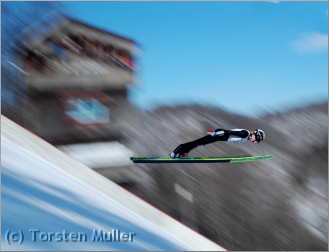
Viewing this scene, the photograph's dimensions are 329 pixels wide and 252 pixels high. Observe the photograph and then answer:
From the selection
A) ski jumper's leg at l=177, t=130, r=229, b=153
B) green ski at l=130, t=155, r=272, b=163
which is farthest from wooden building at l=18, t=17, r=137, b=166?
ski jumper's leg at l=177, t=130, r=229, b=153

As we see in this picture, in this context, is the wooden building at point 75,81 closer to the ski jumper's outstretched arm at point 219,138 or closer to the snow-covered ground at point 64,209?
the snow-covered ground at point 64,209

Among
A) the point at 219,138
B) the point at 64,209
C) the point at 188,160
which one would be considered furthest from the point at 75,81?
the point at 219,138

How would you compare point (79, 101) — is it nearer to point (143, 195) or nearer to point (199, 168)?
point (143, 195)

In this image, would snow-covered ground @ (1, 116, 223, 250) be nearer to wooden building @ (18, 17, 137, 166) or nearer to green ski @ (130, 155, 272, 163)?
wooden building @ (18, 17, 137, 166)

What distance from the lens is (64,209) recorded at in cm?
380

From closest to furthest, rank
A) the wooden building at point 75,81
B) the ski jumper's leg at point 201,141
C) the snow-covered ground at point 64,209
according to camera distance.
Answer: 1. the snow-covered ground at point 64,209
2. the wooden building at point 75,81
3. the ski jumper's leg at point 201,141

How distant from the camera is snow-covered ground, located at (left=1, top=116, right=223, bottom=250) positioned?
364cm

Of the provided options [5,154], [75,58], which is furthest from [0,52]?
[5,154]

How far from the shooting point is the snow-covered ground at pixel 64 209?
12.0ft

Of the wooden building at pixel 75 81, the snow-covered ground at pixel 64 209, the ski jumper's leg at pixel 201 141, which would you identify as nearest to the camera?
the snow-covered ground at pixel 64 209

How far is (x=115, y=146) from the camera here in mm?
4301

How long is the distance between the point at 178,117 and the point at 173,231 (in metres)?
1.28


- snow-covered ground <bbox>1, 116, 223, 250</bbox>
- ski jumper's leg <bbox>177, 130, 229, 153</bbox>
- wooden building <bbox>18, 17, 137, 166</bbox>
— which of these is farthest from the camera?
ski jumper's leg <bbox>177, 130, 229, 153</bbox>

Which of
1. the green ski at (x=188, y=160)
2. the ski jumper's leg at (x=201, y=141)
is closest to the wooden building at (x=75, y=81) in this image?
the green ski at (x=188, y=160)
